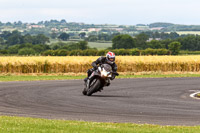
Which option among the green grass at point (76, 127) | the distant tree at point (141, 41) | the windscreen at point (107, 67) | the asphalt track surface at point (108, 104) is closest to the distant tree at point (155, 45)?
the distant tree at point (141, 41)

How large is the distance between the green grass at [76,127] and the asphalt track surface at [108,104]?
112 cm

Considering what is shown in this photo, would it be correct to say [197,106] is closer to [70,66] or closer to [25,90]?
[25,90]

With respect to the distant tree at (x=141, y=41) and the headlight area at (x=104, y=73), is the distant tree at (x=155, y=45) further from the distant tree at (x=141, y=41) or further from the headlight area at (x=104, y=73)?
the headlight area at (x=104, y=73)

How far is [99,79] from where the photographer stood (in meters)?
20.7

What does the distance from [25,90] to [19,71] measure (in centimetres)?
1619

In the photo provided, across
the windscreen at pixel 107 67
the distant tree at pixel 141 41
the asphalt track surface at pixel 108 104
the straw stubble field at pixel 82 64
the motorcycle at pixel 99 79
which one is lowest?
the distant tree at pixel 141 41

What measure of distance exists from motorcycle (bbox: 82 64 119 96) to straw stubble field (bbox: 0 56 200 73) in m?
18.9

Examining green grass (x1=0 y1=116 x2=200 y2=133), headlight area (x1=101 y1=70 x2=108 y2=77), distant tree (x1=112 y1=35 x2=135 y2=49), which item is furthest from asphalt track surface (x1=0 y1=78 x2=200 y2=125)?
distant tree (x1=112 y1=35 x2=135 y2=49)

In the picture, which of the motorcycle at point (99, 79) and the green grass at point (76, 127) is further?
the motorcycle at point (99, 79)

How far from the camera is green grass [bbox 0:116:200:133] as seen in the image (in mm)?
11685

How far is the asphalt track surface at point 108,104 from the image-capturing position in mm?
15027

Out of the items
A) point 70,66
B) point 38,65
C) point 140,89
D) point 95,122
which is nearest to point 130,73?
point 70,66

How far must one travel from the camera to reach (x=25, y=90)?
2372cm

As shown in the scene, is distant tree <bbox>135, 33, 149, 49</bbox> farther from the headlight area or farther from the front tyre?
the headlight area
